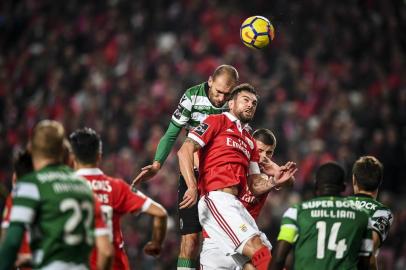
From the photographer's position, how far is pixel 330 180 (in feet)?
20.6

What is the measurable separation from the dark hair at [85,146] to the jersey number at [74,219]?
824 mm

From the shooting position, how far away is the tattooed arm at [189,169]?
7.55m

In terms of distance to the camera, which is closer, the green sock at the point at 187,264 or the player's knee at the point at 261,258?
the player's knee at the point at 261,258

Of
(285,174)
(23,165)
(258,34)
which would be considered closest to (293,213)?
(285,174)

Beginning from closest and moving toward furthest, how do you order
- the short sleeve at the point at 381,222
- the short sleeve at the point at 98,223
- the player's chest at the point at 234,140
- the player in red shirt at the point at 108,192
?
the short sleeve at the point at 98,223, the player in red shirt at the point at 108,192, the short sleeve at the point at 381,222, the player's chest at the point at 234,140

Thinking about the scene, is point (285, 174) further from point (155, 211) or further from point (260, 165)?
point (155, 211)

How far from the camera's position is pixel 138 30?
19.4 m

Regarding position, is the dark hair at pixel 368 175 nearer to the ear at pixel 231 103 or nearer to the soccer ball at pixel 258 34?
the ear at pixel 231 103

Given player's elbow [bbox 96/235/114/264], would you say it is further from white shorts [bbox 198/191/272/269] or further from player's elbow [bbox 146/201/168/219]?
white shorts [bbox 198/191/272/269]

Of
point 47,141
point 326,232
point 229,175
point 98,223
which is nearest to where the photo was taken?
point 47,141

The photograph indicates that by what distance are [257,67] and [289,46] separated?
3.58 ft

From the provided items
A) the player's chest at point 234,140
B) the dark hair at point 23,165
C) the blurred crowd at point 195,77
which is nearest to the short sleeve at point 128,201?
the dark hair at point 23,165

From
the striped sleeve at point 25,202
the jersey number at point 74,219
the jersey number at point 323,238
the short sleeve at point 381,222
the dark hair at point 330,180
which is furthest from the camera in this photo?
the short sleeve at point 381,222

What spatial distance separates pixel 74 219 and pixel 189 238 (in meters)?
3.13
